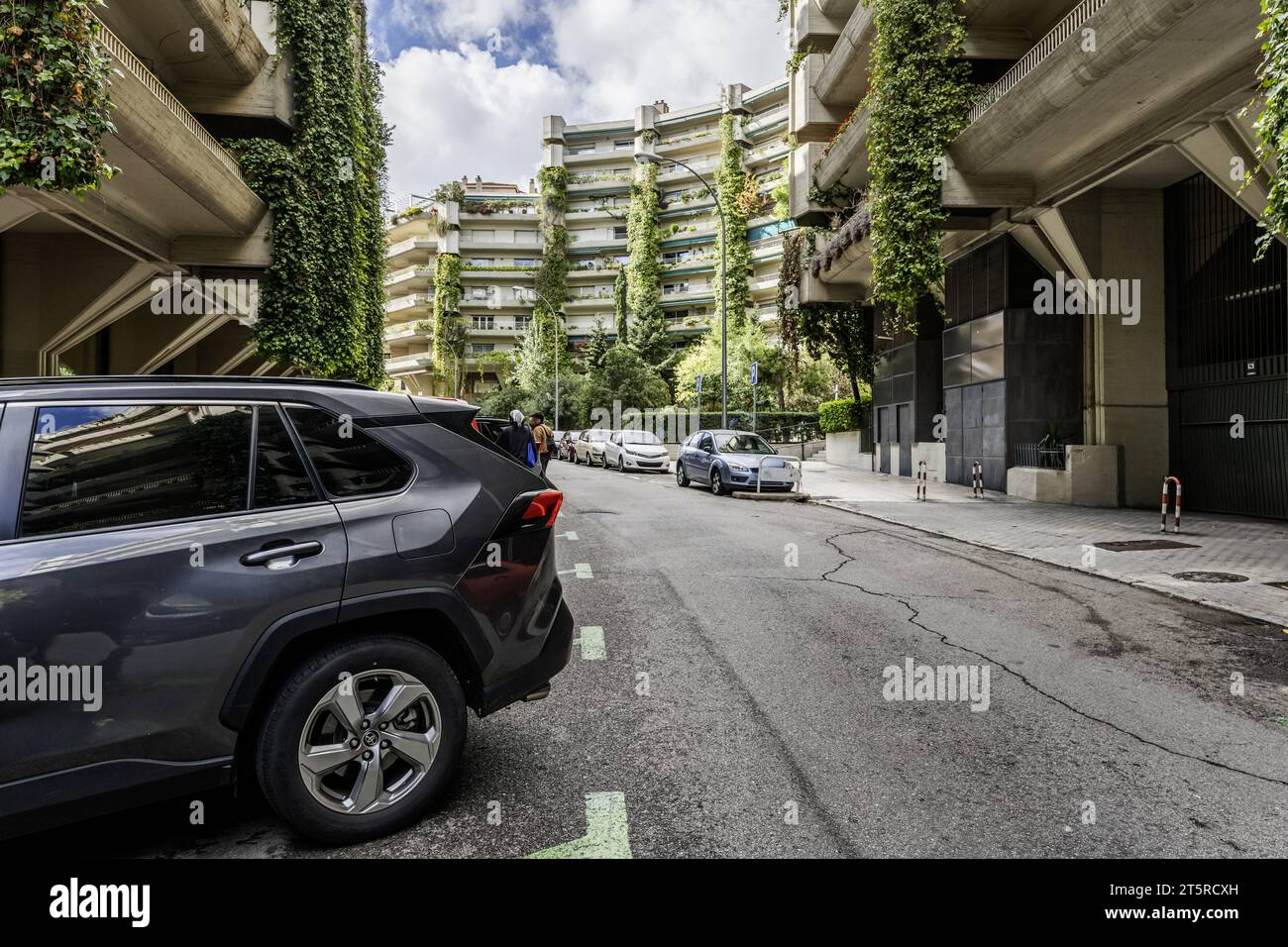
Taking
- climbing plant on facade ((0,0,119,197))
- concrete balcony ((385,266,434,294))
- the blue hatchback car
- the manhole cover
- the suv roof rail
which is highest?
concrete balcony ((385,266,434,294))

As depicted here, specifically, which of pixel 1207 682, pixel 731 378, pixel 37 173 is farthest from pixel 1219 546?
pixel 731 378

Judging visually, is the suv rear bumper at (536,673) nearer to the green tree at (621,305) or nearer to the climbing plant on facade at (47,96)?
the climbing plant on facade at (47,96)

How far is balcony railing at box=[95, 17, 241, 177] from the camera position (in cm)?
1009

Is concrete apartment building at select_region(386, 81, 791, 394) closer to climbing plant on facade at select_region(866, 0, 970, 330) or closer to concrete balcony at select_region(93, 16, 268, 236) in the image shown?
climbing plant on facade at select_region(866, 0, 970, 330)

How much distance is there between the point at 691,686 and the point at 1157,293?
52.5ft

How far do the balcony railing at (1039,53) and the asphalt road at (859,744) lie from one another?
9167mm

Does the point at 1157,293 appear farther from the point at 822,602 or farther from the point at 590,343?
the point at 590,343

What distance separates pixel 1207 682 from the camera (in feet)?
16.2

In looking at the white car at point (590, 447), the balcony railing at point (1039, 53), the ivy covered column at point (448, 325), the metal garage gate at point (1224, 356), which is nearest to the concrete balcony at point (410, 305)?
the ivy covered column at point (448, 325)

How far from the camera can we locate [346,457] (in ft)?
9.89

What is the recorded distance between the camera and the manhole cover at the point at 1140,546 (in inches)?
406

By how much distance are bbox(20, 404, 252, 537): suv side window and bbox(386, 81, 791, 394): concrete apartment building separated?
6512cm

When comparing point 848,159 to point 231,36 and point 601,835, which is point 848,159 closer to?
point 231,36

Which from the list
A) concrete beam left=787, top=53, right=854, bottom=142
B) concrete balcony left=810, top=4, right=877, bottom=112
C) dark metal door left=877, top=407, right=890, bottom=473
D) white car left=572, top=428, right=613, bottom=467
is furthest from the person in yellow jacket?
concrete beam left=787, top=53, right=854, bottom=142
